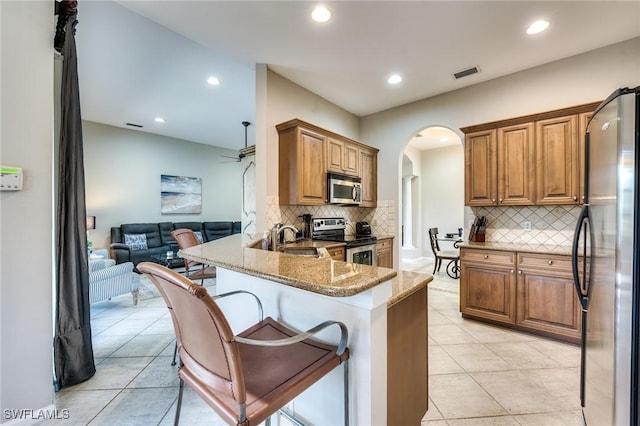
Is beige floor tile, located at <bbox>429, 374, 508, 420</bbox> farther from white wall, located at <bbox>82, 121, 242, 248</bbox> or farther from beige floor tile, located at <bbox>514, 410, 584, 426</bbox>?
white wall, located at <bbox>82, 121, 242, 248</bbox>

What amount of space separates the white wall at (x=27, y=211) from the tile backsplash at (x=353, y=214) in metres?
2.19

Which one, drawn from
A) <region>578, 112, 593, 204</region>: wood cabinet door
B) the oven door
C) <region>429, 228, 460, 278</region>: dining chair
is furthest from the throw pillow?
<region>578, 112, 593, 204</region>: wood cabinet door

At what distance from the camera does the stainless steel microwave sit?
3750 millimetres

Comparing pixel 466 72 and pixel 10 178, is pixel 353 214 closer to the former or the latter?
pixel 466 72

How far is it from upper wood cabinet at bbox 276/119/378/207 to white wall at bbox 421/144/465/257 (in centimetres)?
412

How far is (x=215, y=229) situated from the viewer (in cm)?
719

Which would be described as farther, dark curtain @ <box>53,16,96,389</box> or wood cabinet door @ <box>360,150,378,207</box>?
wood cabinet door @ <box>360,150,378,207</box>

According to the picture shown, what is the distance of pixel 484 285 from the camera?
3033 mm

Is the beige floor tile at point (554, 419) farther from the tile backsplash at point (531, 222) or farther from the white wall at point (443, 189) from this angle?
the white wall at point (443, 189)

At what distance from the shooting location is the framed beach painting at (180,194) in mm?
6613

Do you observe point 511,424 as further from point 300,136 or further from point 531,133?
point 300,136

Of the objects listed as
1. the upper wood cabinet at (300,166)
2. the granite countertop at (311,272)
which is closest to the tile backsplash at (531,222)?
the upper wood cabinet at (300,166)

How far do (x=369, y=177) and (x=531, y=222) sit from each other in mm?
2332

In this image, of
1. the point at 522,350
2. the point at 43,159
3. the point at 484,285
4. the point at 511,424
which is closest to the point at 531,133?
the point at 484,285
